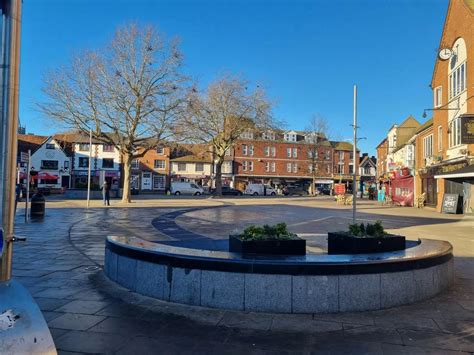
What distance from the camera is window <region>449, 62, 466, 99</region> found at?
2343cm

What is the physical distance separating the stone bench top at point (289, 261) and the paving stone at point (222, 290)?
9cm

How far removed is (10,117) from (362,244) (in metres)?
4.76

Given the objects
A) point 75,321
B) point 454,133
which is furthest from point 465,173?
point 75,321

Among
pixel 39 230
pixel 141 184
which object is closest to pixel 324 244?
pixel 39 230

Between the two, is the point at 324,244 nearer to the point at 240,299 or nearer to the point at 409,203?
the point at 240,299

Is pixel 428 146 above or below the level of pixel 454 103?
below

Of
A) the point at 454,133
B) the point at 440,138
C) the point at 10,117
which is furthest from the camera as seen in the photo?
the point at 440,138

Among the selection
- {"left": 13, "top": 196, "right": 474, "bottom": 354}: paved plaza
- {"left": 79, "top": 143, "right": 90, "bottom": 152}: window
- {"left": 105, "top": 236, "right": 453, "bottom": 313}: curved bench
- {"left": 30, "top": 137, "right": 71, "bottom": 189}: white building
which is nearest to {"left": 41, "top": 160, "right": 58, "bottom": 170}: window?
{"left": 30, "top": 137, "right": 71, "bottom": 189}: white building

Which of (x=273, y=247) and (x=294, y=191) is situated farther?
(x=294, y=191)

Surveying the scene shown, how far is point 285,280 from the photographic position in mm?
4828

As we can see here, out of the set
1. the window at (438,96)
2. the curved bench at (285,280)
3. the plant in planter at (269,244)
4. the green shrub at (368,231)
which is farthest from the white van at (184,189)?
the curved bench at (285,280)

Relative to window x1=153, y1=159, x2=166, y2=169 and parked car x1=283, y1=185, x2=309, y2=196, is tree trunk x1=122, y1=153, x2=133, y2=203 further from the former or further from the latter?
parked car x1=283, y1=185, x2=309, y2=196

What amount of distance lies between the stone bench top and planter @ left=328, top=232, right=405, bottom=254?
0.26 metres

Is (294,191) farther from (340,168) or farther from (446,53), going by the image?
(446,53)
